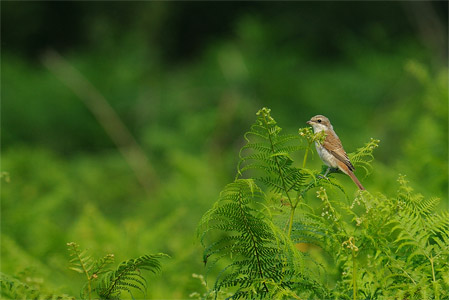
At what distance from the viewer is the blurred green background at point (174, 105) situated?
5512 mm

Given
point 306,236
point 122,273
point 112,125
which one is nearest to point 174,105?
point 112,125

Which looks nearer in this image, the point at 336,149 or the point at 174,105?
the point at 336,149

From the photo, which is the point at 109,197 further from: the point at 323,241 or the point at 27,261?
the point at 323,241

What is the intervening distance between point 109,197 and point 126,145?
6.03 feet

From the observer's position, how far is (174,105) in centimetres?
1480

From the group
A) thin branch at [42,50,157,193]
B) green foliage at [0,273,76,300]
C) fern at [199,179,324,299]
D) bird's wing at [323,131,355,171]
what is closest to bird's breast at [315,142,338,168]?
bird's wing at [323,131,355,171]

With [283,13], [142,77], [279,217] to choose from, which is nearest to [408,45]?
[283,13]

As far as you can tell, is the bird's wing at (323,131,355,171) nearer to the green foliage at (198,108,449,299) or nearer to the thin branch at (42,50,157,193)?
the green foliage at (198,108,449,299)

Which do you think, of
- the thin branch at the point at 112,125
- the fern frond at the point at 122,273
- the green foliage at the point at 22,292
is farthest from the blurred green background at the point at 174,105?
the fern frond at the point at 122,273

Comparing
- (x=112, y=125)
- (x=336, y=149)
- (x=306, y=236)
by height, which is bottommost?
(x=306, y=236)

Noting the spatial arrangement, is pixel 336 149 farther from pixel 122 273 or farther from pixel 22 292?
pixel 22 292

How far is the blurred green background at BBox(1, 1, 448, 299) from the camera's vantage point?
5512 millimetres

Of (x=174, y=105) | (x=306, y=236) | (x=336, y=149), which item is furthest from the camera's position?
(x=174, y=105)

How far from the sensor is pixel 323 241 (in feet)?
7.88
